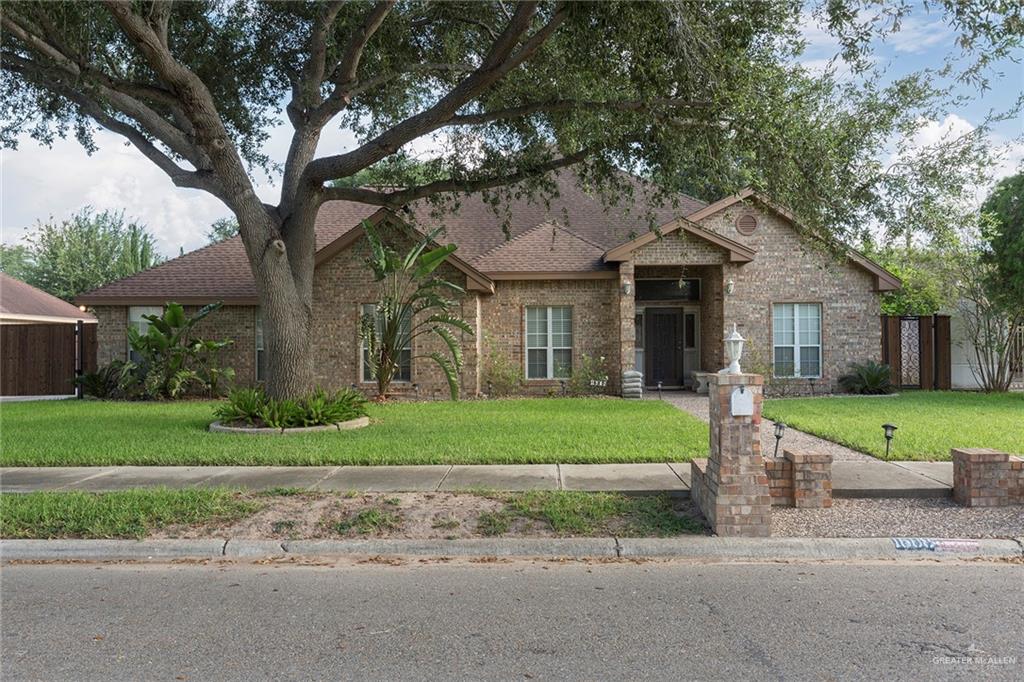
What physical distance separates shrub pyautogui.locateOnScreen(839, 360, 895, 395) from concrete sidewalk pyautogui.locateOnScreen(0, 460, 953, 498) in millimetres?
10137

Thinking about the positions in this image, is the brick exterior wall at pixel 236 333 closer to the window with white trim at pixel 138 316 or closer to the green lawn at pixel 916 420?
the window with white trim at pixel 138 316

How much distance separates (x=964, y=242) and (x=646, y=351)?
28.3 ft

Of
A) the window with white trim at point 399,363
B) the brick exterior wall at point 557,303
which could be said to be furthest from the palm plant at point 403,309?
the brick exterior wall at point 557,303

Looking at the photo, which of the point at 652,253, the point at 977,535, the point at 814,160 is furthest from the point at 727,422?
the point at 652,253

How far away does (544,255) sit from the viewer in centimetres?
1920

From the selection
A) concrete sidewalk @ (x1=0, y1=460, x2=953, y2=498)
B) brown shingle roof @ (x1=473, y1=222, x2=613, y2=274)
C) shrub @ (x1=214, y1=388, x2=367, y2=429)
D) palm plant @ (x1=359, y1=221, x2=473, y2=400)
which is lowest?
concrete sidewalk @ (x1=0, y1=460, x2=953, y2=498)

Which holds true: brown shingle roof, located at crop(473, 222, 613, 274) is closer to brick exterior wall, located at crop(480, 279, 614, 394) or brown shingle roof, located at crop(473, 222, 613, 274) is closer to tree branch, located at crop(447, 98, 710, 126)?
brick exterior wall, located at crop(480, 279, 614, 394)

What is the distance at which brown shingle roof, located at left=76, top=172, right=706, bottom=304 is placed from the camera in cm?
1962

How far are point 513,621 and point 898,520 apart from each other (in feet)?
13.8

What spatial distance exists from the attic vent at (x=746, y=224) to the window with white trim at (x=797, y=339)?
201 cm

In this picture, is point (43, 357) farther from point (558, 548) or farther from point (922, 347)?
point (922, 347)

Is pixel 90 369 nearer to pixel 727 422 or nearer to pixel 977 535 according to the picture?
pixel 727 422

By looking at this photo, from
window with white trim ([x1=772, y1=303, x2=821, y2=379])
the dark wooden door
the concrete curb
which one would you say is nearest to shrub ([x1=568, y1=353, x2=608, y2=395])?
the dark wooden door

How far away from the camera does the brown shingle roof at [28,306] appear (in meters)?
27.5
